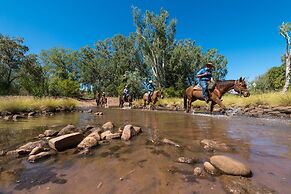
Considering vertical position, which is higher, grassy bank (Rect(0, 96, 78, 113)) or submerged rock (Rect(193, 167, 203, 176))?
grassy bank (Rect(0, 96, 78, 113))

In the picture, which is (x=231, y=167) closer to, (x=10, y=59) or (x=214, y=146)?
(x=214, y=146)

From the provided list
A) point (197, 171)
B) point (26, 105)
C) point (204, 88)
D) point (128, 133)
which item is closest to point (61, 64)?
point (26, 105)

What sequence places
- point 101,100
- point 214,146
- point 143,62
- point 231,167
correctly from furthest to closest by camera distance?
point 143,62, point 101,100, point 214,146, point 231,167

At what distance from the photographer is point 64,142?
411cm

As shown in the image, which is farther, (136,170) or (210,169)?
(136,170)

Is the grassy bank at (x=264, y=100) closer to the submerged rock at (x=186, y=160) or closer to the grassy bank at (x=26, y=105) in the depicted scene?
the submerged rock at (x=186, y=160)

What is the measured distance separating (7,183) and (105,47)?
54.8 m

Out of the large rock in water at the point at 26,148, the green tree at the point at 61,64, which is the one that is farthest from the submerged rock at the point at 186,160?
the green tree at the point at 61,64

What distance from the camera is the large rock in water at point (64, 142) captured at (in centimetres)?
402

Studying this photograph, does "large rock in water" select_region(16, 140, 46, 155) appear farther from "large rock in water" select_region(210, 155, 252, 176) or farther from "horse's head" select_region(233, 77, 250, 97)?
"horse's head" select_region(233, 77, 250, 97)

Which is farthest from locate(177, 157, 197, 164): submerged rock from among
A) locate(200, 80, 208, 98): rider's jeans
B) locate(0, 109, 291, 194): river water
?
locate(200, 80, 208, 98): rider's jeans

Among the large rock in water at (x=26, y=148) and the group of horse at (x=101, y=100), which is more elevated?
the group of horse at (x=101, y=100)

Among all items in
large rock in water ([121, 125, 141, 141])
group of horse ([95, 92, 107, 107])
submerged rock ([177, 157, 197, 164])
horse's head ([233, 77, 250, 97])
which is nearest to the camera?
submerged rock ([177, 157, 197, 164])

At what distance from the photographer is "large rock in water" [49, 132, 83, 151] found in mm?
4023
